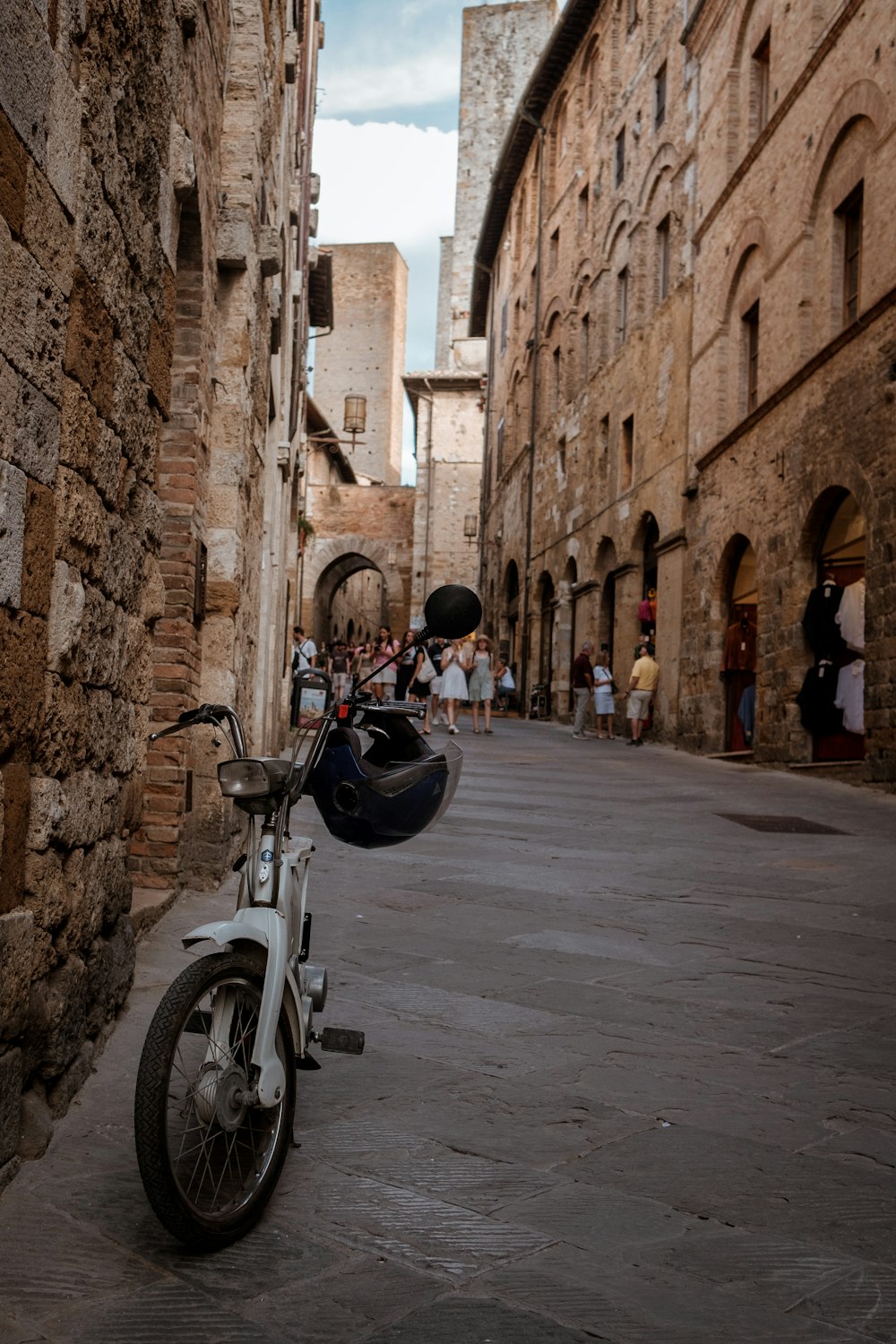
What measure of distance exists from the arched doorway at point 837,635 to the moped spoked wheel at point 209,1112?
1059 cm

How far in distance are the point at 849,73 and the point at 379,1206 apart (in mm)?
12932

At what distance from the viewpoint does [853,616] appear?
504 inches

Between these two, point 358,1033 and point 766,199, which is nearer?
point 358,1033

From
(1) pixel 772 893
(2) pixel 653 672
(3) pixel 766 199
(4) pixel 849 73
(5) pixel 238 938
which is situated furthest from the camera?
(2) pixel 653 672

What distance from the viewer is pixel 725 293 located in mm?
17125

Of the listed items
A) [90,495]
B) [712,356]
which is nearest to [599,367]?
[712,356]

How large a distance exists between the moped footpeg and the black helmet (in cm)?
45

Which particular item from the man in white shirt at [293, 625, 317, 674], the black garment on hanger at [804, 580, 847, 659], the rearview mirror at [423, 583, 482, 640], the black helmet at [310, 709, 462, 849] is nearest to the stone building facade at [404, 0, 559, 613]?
the man in white shirt at [293, 625, 317, 674]

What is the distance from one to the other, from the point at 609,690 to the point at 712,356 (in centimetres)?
496

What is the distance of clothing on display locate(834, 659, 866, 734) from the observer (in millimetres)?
12570

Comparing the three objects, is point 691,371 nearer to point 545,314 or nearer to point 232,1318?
point 545,314

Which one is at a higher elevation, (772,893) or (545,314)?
(545,314)

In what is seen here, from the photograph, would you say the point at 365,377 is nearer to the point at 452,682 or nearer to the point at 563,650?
the point at 563,650

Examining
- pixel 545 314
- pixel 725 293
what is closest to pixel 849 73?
pixel 725 293
